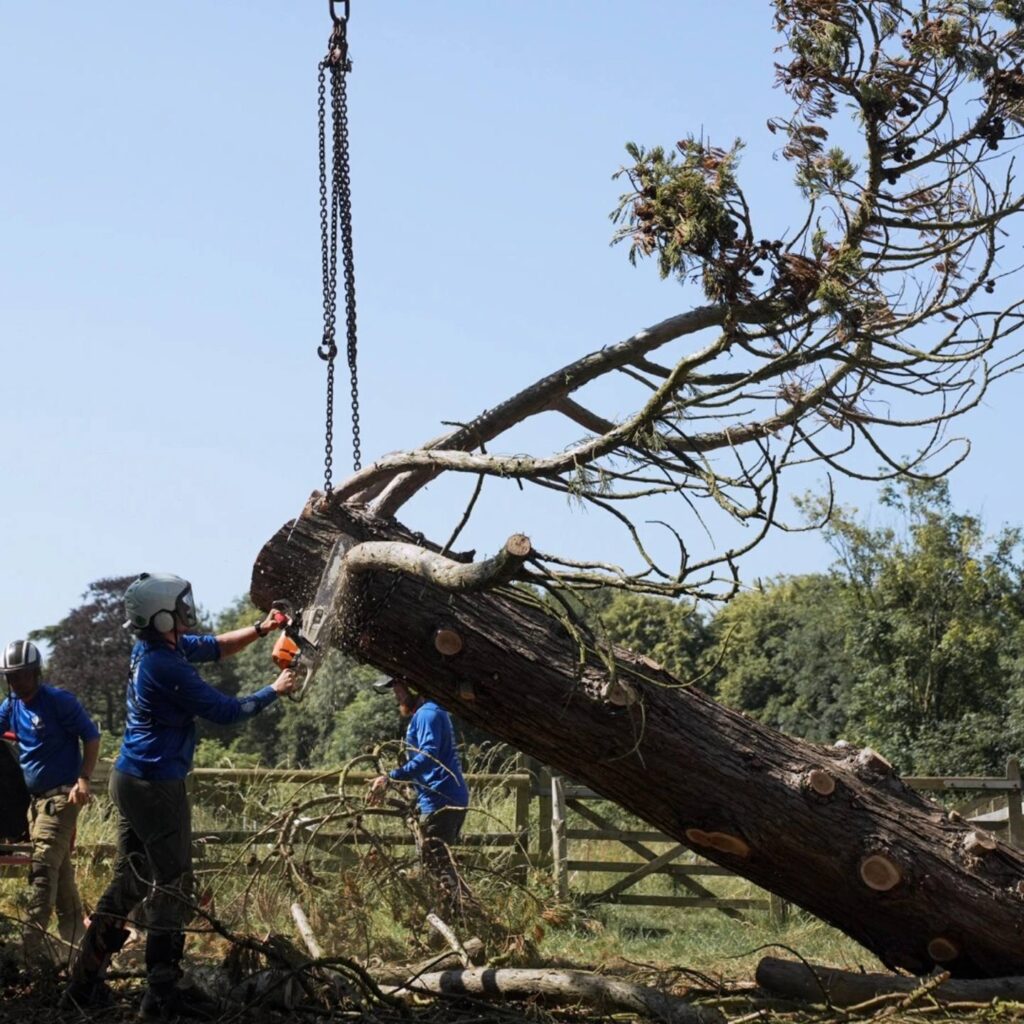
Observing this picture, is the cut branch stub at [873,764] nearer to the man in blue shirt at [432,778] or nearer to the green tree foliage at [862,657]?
the man in blue shirt at [432,778]

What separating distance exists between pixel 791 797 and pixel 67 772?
4.13 m

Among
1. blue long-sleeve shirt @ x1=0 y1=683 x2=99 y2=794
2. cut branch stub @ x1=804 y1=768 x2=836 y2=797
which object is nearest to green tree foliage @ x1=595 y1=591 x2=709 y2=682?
blue long-sleeve shirt @ x1=0 y1=683 x2=99 y2=794

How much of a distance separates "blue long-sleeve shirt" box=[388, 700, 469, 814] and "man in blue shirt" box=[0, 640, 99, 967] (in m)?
1.78

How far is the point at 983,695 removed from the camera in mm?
21859

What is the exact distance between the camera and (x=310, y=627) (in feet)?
22.0

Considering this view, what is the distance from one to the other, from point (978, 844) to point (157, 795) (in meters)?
3.61

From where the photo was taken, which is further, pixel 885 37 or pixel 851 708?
pixel 851 708

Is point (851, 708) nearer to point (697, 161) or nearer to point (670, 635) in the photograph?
point (670, 635)

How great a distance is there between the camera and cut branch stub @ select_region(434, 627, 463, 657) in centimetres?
655

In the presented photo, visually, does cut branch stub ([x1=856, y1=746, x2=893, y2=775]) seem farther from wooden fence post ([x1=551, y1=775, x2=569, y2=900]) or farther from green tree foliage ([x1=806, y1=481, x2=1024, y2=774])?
green tree foliage ([x1=806, y1=481, x2=1024, y2=774])

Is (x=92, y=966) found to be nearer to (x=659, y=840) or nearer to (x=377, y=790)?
(x=377, y=790)

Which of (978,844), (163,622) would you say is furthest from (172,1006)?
(978,844)

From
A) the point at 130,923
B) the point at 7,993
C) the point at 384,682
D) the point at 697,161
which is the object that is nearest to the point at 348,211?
the point at 697,161

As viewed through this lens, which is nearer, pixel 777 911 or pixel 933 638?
pixel 777 911
